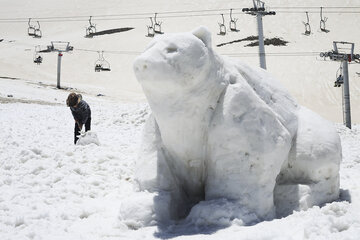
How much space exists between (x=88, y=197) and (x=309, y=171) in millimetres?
2146

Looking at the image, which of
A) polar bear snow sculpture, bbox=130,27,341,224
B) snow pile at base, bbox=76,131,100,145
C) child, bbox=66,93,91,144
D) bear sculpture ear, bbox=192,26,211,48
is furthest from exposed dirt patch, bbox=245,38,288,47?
bear sculpture ear, bbox=192,26,211,48

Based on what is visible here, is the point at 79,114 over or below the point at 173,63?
below

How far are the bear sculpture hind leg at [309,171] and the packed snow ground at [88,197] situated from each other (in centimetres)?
31

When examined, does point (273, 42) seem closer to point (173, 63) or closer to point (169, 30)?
point (169, 30)

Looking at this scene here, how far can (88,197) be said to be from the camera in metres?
4.16

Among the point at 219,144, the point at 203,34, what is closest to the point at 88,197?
the point at 219,144

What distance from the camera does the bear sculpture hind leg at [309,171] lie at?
13.0 ft

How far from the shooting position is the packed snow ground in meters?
2.97

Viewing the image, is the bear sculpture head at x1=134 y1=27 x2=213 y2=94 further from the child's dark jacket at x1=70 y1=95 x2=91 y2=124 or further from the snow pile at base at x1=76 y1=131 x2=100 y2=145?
the child's dark jacket at x1=70 y1=95 x2=91 y2=124

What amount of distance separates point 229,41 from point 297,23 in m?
6.29

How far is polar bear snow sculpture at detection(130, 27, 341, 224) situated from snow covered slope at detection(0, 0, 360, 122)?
15.2 m

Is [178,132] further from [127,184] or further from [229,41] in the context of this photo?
[229,41]

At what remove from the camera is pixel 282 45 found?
30.2m

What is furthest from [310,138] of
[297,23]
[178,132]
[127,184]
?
[297,23]
